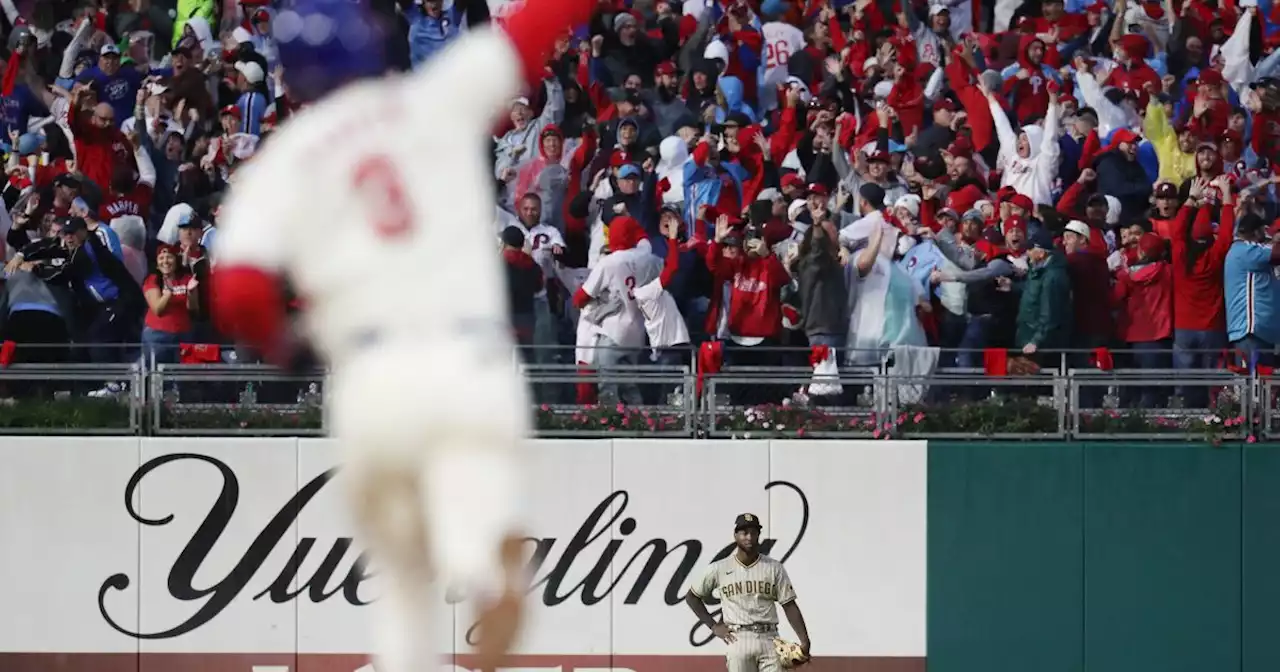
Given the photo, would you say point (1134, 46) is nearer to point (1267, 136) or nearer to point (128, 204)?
point (1267, 136)

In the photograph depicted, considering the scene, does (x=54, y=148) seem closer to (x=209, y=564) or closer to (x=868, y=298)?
(x=209, y=564)

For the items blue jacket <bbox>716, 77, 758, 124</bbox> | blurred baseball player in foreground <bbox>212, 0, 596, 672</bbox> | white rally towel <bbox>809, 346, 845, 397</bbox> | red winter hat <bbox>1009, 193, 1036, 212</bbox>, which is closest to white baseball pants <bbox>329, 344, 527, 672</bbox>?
blurred baseball player in foreground <bbox>212, 0, 596, 672</bbox>

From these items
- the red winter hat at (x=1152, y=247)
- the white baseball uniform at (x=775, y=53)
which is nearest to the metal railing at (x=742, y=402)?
the red winter hat at (x=1152, y=247)

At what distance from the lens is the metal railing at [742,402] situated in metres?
13.4

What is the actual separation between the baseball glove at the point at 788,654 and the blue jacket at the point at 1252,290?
12.7ft

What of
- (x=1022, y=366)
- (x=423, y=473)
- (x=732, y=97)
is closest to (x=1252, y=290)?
(x=1022, y=366)

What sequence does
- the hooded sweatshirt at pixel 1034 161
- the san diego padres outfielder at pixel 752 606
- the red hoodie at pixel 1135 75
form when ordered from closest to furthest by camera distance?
the san diego padres outfielder at pixel 752 606, the hooded sweatshirt at pixel 1034 161, the red hoodie at pixel 1135 75

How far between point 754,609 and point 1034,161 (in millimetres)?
4776

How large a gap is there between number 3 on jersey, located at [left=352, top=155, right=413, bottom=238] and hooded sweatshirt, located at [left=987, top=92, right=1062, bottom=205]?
1042 cm

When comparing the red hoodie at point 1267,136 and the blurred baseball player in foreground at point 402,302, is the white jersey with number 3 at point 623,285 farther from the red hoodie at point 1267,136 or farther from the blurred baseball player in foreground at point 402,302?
the blurred baseball player in foreground at point 402,302

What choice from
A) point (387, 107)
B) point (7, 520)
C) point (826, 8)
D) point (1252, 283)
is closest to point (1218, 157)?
point (1252, 283)

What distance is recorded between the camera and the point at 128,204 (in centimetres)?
1427

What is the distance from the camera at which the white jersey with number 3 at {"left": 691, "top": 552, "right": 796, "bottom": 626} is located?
11398 millimetres

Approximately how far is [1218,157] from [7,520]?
8177 millimetres
